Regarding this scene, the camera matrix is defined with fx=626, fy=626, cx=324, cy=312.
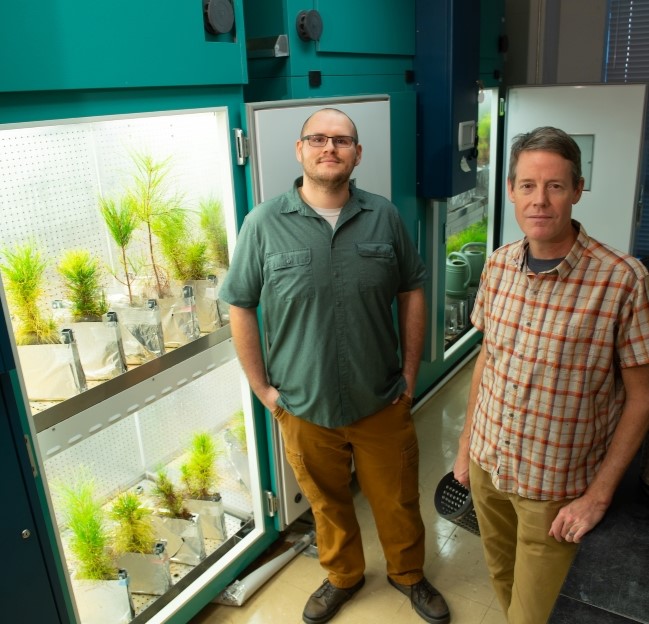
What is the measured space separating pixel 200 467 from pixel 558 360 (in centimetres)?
140

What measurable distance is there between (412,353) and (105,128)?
121 centimetres

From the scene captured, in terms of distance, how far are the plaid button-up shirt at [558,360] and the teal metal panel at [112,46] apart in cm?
99

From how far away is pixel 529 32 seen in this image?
12.7 feet

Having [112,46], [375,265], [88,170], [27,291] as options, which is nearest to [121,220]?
[88,170]

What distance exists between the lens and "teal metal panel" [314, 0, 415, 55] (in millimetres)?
2312

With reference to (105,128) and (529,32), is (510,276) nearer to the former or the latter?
(105,128)

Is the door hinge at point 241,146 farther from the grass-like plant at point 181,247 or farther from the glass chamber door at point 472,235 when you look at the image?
the glass chamber door at point 472,235

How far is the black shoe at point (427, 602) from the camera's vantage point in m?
2.20

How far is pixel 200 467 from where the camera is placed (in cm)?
230

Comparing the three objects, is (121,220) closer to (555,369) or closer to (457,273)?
(555,369)

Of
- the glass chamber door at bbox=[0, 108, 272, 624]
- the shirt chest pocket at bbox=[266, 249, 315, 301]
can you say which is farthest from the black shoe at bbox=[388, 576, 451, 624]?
the shirt chest pocket at bbox=[266, 249, 315, 301]

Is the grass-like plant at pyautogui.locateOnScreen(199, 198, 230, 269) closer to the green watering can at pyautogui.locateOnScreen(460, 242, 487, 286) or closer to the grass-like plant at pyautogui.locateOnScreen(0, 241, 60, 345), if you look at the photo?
the grass-like plant at pyautogui.locateOnScreen(0, 241, 60, 345)

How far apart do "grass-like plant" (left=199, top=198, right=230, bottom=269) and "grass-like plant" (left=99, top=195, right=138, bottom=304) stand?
280 mm

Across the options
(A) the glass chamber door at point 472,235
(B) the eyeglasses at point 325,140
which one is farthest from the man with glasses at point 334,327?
(A) the glass chamber door at point 472,235
